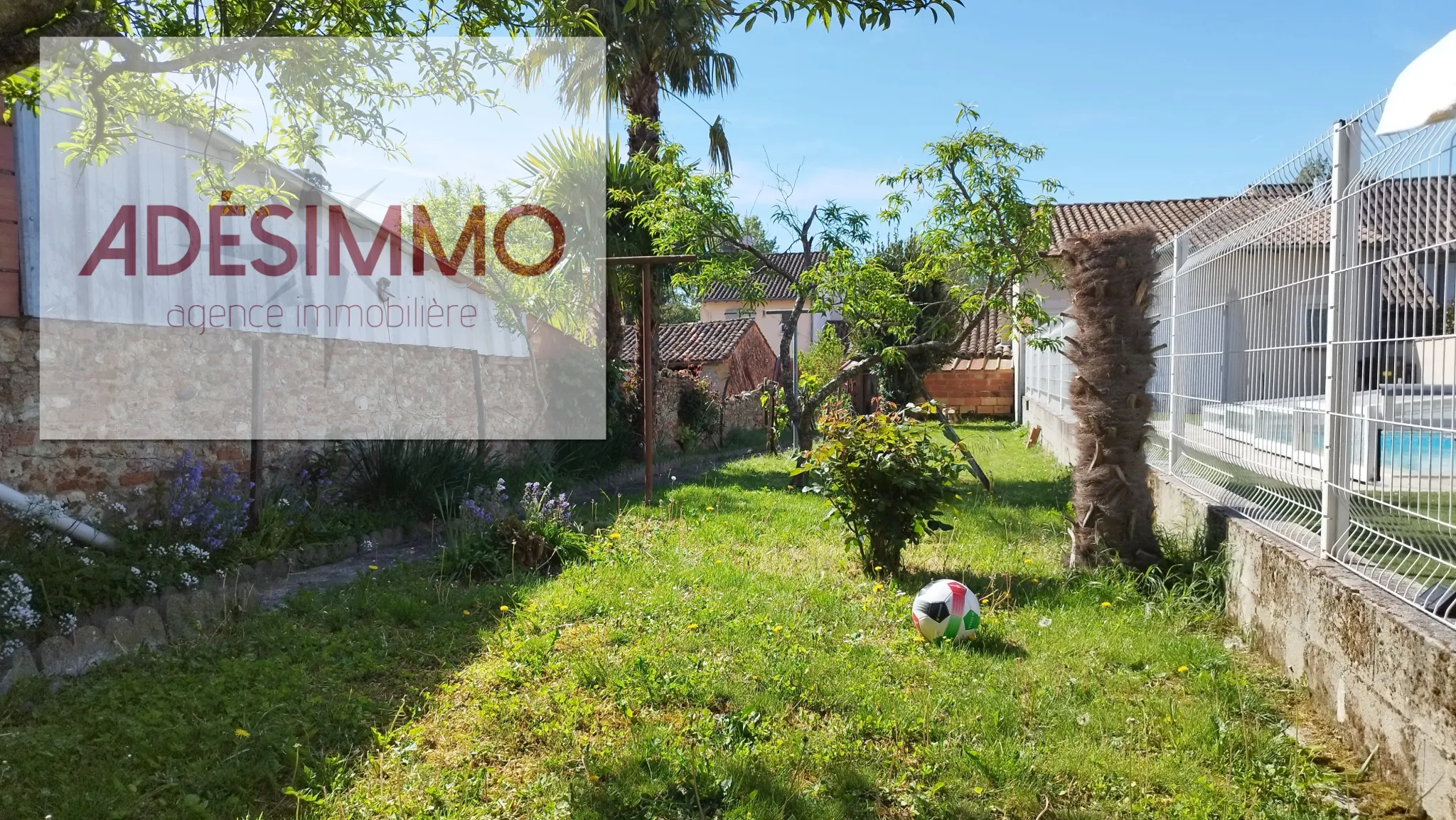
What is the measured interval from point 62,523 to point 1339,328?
688 cm

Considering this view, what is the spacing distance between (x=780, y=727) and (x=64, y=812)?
95.6 inches

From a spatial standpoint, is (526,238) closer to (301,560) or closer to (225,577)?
(301,560)

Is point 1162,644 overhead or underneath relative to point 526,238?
underneath

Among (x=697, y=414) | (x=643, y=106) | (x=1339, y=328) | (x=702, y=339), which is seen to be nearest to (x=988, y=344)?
(x=702, y=339)

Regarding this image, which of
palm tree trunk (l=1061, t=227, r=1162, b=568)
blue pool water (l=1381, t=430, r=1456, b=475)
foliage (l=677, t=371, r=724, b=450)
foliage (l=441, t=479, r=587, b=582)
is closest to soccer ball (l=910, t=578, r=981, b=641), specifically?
palm tree trunk (l=1061, t=227, r=1162, b=568)

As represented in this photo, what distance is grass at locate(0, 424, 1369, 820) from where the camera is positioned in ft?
9.58

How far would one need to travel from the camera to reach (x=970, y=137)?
30.2 ft

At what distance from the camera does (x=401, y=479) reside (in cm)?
796

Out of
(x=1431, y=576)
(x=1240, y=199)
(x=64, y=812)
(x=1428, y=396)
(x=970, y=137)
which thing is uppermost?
(x=970, y=137)

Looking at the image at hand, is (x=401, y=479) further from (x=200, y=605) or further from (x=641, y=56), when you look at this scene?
(x=641, y=56)

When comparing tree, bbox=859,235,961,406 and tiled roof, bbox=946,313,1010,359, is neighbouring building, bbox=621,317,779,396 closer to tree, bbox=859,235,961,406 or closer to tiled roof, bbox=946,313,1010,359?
tree, bbox=859,235,961,406

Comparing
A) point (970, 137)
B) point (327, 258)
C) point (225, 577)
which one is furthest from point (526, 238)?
point (225, 577)

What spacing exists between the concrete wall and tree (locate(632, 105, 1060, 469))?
494cm

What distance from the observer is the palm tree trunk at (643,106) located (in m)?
13.0
